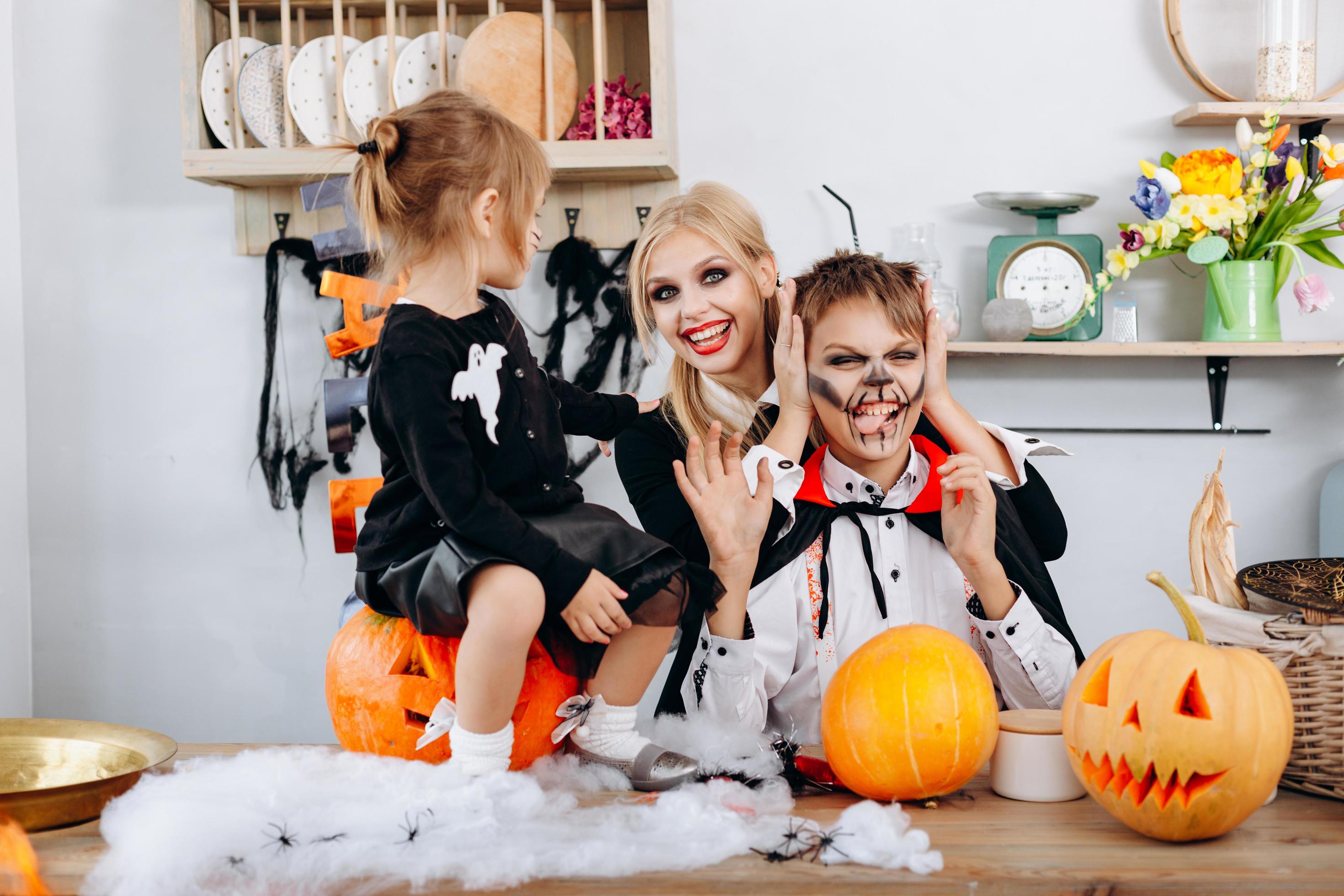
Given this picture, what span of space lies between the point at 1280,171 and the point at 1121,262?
33cm

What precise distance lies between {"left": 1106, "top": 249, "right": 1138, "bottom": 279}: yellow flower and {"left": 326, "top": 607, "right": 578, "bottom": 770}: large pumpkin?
1.49m

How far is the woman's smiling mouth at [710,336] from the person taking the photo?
1.37m

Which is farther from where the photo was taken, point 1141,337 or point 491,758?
point 1141,337

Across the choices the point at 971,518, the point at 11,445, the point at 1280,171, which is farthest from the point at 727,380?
the point at 11,445

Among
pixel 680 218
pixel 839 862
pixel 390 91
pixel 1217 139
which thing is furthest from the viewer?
pixel 1217 139

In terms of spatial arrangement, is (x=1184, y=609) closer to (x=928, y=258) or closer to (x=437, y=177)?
(x=437, y=177)

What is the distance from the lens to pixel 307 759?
915 mm

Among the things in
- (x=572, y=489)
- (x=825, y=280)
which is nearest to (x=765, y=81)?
(x=825, y=280)

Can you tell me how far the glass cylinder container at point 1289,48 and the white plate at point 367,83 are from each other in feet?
5.69

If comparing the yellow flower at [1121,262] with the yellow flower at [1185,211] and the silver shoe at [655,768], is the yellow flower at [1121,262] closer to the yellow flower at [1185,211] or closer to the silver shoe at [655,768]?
the yellow flower at [1185,211]

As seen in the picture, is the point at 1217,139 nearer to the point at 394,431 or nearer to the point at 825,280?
the point at 825,280

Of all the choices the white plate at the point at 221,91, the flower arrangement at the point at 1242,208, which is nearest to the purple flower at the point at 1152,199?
the flower arrangement at the point at 1242,208

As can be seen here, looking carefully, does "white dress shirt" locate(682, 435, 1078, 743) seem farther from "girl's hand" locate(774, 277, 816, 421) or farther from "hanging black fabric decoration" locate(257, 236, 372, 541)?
"hanging black fabric decoration" locate(257, 236, 372, 541)

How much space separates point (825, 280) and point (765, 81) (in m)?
1.13
